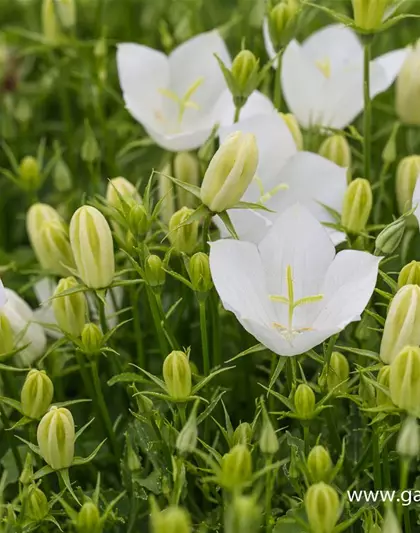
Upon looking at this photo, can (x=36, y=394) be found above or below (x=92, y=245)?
below

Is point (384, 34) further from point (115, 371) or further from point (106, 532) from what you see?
point (106, 532)

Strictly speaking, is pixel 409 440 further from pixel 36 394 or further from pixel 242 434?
pixel 36 394

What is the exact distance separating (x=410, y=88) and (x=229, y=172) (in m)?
0.46

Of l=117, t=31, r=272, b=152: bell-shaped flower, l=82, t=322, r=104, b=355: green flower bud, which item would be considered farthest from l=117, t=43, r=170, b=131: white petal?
l=82, t=322, r=104, b=355: green flower bud

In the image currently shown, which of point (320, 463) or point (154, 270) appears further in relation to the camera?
point (154, 270)

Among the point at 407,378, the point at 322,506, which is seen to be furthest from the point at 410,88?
the point at 322,506

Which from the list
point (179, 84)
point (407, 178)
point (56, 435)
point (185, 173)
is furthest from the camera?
point (179, 84)

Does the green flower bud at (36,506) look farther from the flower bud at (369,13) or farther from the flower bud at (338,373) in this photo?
the flower bud at (369,13)

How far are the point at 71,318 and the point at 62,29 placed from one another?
25.0 inches

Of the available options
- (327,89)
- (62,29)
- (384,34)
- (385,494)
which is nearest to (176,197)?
(327,89)

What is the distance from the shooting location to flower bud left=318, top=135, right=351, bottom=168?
1194 millimetres

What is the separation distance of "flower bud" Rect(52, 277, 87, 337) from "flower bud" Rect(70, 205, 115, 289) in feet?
0.12

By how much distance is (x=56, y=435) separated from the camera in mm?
878

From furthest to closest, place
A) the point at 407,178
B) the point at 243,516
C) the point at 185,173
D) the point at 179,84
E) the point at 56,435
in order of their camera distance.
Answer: the point at 179,84 → the point at 185,173 → the point at 407,178 → the point at 56,435 → the point at 243,516
